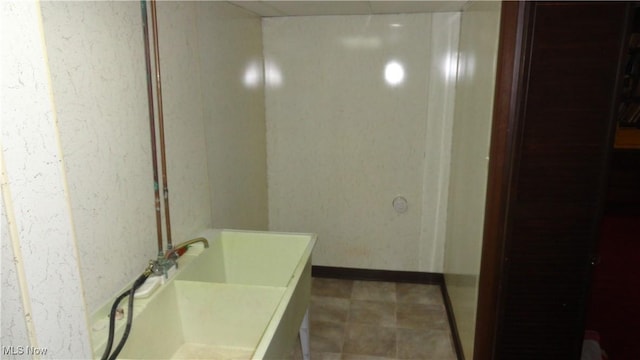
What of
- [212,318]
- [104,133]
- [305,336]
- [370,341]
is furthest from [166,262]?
[370,341]

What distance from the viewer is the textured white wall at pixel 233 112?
239 cm

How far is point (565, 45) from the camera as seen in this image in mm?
1666

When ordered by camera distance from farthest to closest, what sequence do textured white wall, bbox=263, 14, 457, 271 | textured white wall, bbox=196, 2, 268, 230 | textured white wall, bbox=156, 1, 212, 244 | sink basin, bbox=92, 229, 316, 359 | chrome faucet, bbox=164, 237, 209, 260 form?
textured white wall, bbox=263, 14, 457, 271 < textured white wall, bbox=196, 2, 268, 230 < textured white wall, bbox=156, 1, 212, 244 < chrome faucet, bbox=164, 237, 209, 260 < sink basin, bbox=92, 229, 316, 359

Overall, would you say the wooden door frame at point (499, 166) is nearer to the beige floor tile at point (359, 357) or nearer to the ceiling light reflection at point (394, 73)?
the beige floor tile at point (359, 357)

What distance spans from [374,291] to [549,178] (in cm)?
193

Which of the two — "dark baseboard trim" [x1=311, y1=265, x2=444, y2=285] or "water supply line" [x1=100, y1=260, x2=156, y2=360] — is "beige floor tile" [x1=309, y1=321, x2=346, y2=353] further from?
"water supply line" [x1=100, y1=260, x2=156, y2=360]

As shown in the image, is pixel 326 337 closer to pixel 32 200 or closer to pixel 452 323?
pixel 452 323

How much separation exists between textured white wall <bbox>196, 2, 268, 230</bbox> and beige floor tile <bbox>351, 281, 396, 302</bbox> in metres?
0.97

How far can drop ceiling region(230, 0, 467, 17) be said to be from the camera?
105 inches

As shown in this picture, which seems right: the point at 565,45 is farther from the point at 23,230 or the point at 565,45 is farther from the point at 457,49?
the point at 23,230

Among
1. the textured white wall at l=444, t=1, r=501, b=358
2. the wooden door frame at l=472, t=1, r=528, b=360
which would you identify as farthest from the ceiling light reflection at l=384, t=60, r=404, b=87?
the wooden door frame at l=472, t=1, r=528, b=360

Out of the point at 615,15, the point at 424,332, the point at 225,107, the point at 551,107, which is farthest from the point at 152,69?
the point at 424,332

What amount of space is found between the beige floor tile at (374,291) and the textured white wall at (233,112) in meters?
0.97

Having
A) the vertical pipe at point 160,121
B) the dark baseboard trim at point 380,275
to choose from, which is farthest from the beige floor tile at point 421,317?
the vertical pipe at point 160,121
